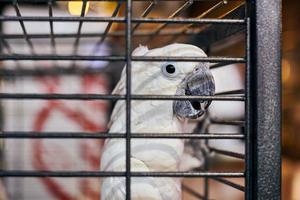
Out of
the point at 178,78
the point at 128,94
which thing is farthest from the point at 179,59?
the point at 178,78

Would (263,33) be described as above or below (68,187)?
above

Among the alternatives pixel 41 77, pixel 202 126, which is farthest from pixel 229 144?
pixel 41 77

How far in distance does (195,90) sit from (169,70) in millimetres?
54

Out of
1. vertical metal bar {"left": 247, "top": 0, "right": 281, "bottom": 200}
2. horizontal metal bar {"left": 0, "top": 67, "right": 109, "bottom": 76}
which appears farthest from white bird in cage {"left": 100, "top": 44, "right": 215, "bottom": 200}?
horizontal metal bar {"left": 0, "top": 67, "right": 109, "bottom": 76}

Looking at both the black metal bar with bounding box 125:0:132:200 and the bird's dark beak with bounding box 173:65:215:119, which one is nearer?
the black metal bar with bounding box 125:0:132:200

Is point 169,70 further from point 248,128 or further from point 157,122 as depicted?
point 248,128

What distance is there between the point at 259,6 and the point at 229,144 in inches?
27.0

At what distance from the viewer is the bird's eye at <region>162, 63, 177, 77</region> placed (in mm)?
572

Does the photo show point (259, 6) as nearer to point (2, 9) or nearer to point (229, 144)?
point (229, 144)

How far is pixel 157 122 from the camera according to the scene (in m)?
0.58

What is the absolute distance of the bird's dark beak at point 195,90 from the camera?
51 cm

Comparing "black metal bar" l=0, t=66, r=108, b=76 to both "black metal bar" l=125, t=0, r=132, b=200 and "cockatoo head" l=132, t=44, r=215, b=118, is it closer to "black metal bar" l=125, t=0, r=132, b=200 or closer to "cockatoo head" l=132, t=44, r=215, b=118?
"cockatoo head" l=132, t=44, r=215, b=118

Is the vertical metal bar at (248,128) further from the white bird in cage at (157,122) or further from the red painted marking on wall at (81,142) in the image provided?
the red painted marking on wall at (81,142)

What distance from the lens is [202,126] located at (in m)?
0.75
